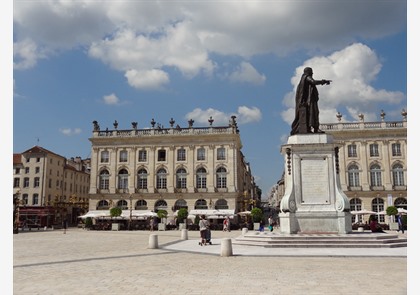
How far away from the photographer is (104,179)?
6094cm

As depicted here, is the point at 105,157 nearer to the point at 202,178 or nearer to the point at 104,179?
the point at 104,179

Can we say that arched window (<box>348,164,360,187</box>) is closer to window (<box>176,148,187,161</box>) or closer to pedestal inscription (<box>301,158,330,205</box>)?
window (<box>176,148,187,161</box>)

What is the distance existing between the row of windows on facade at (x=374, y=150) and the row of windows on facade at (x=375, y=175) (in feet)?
5.23

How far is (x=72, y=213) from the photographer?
236ft

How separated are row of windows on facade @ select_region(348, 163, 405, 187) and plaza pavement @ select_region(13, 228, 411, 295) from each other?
1750 inches

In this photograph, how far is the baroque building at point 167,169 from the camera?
57562 mm

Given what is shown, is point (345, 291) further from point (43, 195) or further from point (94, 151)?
point (43, 195)

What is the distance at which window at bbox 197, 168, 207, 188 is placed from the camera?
58219mm

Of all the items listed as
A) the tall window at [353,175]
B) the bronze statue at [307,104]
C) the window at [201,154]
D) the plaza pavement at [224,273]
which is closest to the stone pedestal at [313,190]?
the bronze statue at [307,104]

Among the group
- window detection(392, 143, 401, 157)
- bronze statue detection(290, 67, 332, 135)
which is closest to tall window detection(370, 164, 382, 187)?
window detection(392, 143, 401, 157)

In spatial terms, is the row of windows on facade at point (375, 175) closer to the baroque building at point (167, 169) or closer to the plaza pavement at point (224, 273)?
the baroque building at point (167, 169)

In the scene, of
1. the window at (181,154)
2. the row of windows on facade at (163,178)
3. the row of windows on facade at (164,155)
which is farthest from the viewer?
the window at (181,154)
